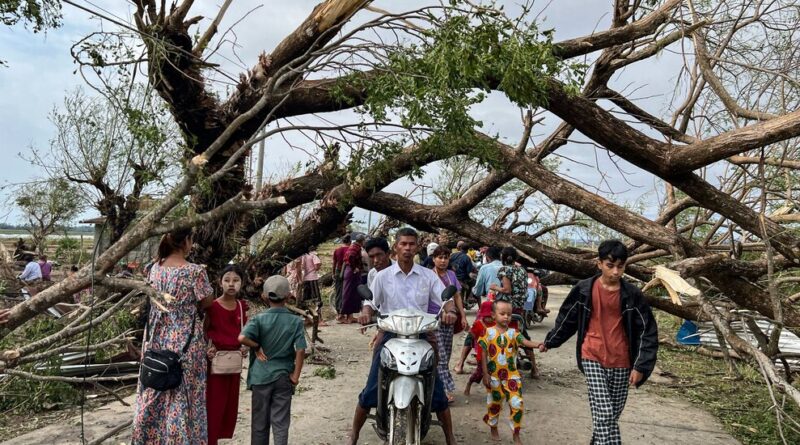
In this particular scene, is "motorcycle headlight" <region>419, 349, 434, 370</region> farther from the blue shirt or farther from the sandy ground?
the blue shirt

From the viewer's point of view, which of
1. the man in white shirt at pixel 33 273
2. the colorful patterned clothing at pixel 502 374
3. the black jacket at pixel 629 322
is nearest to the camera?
the black jacket at pixel 629 322

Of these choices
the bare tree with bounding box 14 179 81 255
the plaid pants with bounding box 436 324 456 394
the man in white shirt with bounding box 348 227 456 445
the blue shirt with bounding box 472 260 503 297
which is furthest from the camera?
the bare tree with bounding box 14 179 81 255

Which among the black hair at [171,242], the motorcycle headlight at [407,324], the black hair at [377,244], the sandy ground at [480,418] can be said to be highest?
the black hair at [377,244]

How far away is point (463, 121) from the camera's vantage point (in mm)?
4688

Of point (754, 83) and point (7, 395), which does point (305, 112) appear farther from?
point (754, 83)

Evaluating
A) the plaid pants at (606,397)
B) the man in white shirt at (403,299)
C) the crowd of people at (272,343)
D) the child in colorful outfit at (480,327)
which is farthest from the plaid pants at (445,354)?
the plaid pants at (606,397)

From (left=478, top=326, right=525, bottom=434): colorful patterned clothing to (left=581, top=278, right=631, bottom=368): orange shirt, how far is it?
34.6 inches

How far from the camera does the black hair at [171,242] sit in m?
3.70

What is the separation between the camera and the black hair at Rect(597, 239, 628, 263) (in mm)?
3809

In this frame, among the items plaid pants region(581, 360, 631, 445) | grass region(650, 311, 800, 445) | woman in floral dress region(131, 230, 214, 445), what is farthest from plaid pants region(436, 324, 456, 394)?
grass region(650, 311, 800, 445)

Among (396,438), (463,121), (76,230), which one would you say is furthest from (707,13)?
(76,230)

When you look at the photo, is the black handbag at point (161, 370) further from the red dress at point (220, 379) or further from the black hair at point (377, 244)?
the black hair at point (377, 244)

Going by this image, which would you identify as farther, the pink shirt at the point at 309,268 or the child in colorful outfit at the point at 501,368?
the pink shirt at the point at 309,268

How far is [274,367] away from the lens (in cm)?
394
